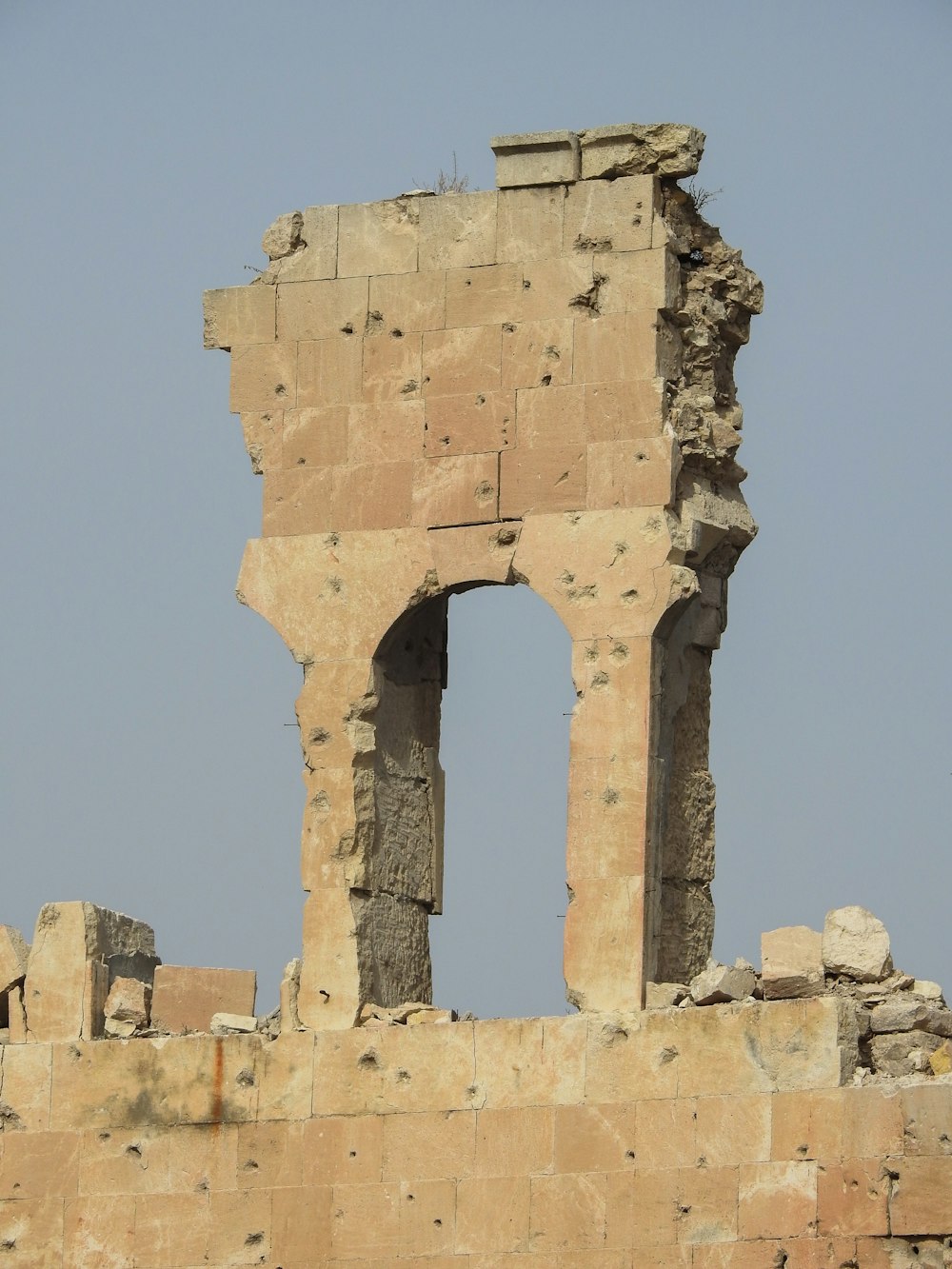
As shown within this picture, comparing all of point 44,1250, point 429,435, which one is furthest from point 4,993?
point 429,435

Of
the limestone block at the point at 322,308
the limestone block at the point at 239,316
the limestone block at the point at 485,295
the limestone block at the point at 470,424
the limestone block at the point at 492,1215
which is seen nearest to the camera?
the limestone block at the point at 492,1215

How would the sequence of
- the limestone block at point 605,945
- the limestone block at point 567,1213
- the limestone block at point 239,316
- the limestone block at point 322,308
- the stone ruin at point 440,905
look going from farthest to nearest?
the limestone block at point 239,316 → the limestone block at point 322,308 → the limestone block at point 605,945 → the limestone block at point 567,1213 → the stone ruin at point 440,905

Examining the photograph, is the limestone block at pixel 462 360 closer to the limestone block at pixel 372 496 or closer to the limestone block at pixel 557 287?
the limestone block at pixel 557 287

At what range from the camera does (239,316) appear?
28.6 meters

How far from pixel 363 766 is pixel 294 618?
3.36ft

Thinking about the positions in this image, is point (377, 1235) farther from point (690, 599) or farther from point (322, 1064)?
point (690, 599)

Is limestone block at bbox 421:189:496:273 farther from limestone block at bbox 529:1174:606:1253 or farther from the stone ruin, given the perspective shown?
limestone block at bbox 529:1174:606:1253

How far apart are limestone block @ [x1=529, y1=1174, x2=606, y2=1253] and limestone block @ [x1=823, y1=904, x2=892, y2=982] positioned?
1.87 m

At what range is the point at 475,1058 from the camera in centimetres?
2669

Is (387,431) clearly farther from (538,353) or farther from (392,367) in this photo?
(538,353)

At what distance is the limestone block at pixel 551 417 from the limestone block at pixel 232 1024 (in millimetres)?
3869

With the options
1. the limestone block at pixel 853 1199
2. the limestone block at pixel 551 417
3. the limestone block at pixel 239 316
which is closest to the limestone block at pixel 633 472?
the limestone block at pixel 551 417

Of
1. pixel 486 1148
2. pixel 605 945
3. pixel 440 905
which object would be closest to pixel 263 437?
pixel 440 905

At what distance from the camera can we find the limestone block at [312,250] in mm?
28328
